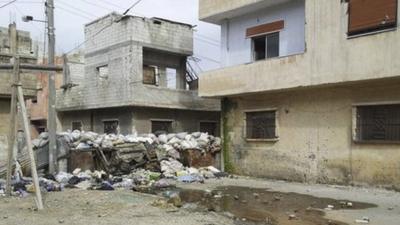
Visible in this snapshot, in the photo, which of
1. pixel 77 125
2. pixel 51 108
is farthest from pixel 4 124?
pixel 77 125

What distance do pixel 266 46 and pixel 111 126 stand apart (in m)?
9.90

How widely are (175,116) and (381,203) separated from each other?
14.2 meters

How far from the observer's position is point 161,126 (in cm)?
2236

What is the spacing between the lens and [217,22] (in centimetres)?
1731

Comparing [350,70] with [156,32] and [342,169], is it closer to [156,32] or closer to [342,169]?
[342,169]

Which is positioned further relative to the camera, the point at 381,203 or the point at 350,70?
the point at 350,70

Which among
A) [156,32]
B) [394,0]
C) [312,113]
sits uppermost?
[156,32]

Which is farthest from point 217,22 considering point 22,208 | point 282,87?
point 22,208

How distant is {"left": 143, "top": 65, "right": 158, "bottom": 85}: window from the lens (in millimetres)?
22203

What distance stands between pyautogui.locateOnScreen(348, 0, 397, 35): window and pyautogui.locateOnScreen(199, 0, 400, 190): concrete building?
2 centimetres

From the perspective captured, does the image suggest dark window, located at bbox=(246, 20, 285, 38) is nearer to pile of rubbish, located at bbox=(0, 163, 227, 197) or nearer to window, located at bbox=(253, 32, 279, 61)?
window, located at bbox=(253, 32, 279, 61)

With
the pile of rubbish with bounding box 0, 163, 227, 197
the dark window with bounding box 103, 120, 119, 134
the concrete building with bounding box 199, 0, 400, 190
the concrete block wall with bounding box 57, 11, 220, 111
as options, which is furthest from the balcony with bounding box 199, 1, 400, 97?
the dark window with bounding box 103, 120, 119, 134

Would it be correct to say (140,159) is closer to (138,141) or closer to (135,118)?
(138,141)

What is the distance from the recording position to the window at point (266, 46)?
1524cm
